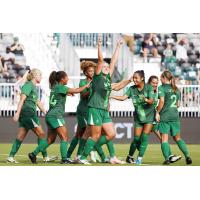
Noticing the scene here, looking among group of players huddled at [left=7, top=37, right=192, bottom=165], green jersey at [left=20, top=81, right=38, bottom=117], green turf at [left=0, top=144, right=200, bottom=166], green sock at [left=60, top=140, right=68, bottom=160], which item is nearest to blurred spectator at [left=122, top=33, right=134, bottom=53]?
green turf at [left=0, top=144, right=200, bottom=166]

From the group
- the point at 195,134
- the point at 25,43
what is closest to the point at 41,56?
the point at 25,43

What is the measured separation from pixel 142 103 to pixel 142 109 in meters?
0.07

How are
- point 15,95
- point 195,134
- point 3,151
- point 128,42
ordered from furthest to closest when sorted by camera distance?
point 128,42 → point 15,95 → point 195,134 → point 3,151

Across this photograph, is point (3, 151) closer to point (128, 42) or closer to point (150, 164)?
point (150, 164)

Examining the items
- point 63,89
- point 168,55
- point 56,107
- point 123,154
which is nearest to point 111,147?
point 56,107

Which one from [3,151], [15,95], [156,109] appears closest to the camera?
[156,109]

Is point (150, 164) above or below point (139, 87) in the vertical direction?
below

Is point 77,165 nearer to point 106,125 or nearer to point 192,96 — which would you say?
point 106,125

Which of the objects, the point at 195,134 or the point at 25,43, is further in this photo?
the point at 25,43

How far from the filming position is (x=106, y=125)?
11.2m

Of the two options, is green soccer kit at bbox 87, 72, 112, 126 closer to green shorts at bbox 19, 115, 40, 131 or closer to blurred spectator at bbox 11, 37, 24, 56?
green shorts at bbox 19, 115, 40, 131

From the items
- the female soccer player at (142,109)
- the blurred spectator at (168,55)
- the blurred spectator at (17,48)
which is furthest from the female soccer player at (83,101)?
the blurred spectator at (168,55)

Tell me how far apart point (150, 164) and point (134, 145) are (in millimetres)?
332

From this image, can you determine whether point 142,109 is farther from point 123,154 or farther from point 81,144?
point 123,154
